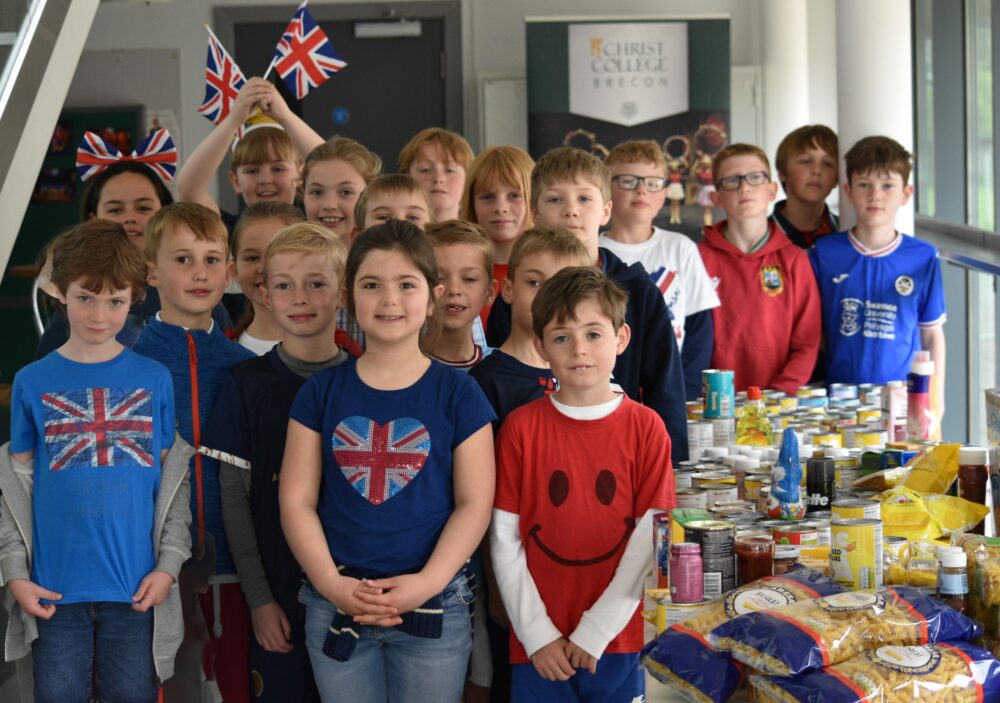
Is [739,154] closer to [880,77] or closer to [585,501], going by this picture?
[880,77]

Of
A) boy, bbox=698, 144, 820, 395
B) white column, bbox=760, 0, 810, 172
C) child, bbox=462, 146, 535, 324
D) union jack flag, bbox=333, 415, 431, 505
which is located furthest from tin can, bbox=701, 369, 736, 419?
white column, bbox=760, 0, 810, 172

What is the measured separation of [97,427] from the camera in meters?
2.53

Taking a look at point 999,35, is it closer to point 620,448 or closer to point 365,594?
point 620,448

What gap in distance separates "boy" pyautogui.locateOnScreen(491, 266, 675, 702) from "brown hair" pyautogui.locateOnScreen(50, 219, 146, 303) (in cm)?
83

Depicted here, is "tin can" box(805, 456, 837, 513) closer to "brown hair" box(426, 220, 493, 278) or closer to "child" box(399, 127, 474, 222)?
"brown hair" box(426, 220, 493, 278)

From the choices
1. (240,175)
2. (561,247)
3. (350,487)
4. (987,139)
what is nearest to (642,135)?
(987,139)

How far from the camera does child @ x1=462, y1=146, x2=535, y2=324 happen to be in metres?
3.55

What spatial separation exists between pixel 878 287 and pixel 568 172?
147cm

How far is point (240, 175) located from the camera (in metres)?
4.11

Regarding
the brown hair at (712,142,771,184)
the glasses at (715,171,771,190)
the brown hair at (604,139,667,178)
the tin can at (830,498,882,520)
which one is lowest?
the tin can at (830,498,882,520)

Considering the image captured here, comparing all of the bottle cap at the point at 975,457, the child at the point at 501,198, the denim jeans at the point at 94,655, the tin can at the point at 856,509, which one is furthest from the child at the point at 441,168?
the tin can at the point at 856,509

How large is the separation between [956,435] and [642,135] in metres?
3.12

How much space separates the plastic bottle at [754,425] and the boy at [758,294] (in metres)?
0.86

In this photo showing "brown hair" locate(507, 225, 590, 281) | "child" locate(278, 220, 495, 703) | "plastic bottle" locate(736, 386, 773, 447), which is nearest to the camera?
"child" locate(278, 220, 495, 703)
